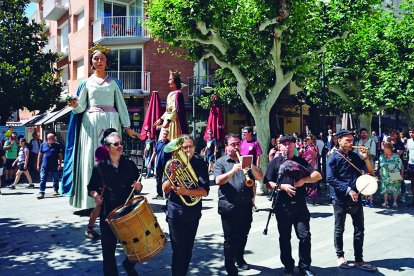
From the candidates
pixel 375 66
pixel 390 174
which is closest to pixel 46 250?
pixel 390 174

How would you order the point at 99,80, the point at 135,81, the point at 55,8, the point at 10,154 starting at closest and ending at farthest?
1. the point at 99,80
2. the point at 10,154
3. the point at 135,81
4. the point at 55,8

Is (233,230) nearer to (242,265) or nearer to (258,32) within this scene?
(242,265)

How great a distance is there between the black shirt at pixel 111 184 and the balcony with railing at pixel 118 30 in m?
19.8

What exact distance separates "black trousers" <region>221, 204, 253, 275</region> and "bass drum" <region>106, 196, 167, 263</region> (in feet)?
2.92

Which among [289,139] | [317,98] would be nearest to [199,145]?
[317,98]

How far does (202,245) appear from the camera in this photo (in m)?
6.02

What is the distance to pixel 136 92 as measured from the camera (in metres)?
23.0

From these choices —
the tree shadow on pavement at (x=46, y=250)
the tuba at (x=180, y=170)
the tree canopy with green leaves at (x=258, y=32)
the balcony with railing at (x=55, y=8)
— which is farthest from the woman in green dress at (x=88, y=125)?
the balcony with railing at (x=55, y=8)

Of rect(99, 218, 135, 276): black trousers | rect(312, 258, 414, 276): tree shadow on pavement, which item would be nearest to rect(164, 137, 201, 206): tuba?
rect(99, 218, 135, 276): black trousers

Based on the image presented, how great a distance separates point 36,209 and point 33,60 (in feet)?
50.4

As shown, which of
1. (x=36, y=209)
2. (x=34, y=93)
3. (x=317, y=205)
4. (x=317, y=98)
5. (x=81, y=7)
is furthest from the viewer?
(x=81, y=7)

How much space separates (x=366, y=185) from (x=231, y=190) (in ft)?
6.12

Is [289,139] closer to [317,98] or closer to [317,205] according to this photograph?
[317,205]

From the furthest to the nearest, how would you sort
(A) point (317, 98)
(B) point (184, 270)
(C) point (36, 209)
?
1. (A) point (317, 98)
2. (C) point (36, 209)
3. (B) point (184, 270)
